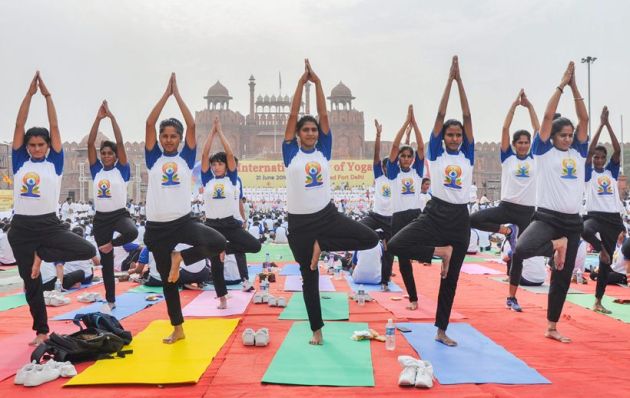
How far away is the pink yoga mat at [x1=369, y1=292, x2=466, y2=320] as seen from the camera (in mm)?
5816

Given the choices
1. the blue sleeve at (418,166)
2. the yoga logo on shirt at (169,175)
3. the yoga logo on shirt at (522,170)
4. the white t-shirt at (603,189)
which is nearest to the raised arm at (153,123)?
the yoga logo on shirt at (169,175)

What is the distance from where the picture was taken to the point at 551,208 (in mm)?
4840

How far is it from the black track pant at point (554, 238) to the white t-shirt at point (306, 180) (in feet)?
6.46

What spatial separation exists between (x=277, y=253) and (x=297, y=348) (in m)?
10.7

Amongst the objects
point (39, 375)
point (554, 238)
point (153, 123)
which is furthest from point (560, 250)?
point (39, 375)

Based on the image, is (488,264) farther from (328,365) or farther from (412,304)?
(328,365)

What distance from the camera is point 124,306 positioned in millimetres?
6531

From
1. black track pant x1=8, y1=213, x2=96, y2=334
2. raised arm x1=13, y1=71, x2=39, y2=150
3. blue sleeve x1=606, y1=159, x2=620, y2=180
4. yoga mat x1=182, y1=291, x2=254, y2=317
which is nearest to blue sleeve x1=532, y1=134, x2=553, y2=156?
blue sleeve x1=606, y1=159, x2=620, y2=180

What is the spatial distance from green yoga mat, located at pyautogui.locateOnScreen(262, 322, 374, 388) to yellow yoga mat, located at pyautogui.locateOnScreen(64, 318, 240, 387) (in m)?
0.58

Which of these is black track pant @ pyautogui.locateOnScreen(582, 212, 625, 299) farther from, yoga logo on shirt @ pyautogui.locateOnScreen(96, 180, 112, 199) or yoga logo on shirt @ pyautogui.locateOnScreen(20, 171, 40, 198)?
yoga logo on shirt @ pyautogui.locateOnScreen(20, 171, 40, 198)

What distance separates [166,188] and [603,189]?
5.15 metres

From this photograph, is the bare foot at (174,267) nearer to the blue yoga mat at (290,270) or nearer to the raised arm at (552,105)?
the raised arm at (552,105)

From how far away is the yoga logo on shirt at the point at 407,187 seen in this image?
275 inches

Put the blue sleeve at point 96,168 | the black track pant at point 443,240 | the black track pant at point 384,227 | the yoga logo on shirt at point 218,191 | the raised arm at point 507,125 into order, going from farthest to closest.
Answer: the black track pant at point 384,227
the yoga logo on shirt at point 218,191
the blue sleeve at point 96,168
the raised arm at point 507,125
the black track pant at point 443,240
